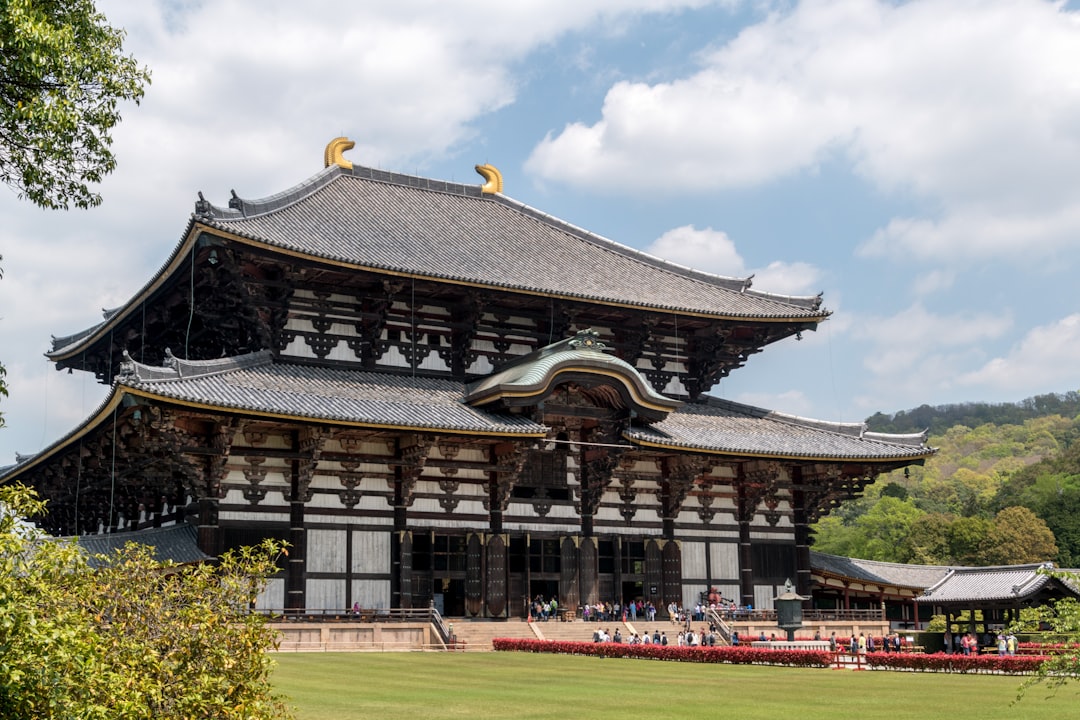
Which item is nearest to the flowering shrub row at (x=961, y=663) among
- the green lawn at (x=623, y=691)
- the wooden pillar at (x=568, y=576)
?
the green lawn at (x=623, y=691)

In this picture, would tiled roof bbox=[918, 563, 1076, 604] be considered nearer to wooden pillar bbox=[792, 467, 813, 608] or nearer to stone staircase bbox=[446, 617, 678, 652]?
wooden pillar bbox=[792, 467, 813, 608]

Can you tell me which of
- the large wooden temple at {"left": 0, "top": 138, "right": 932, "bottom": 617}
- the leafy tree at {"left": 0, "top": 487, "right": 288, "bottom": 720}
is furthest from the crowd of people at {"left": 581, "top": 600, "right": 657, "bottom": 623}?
the leafy tree at {"left": 0, "top": 487, "right": 288, "bottom": 720}

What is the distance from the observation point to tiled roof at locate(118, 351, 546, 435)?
1303 inches

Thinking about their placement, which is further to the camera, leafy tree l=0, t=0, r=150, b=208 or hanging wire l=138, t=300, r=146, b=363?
hanging wire l=138, t=300, r=146, b=363

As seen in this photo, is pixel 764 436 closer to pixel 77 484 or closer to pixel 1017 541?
pixel 77 484

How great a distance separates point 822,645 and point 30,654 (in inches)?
1325

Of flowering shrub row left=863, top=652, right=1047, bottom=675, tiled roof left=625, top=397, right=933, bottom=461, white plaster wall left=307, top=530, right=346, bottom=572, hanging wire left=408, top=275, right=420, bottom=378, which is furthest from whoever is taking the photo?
tiled roof left=625, top=397, right=933, bottom=461

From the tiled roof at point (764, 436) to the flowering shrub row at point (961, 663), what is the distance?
11269 millimetres

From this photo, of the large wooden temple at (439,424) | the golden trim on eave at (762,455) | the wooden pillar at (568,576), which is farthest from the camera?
the wooden pillar at (568,576)

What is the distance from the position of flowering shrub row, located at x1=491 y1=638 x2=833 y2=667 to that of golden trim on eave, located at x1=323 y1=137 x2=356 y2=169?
77.2ft

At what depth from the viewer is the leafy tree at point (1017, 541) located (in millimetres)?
84938

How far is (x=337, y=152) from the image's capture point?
164 ft

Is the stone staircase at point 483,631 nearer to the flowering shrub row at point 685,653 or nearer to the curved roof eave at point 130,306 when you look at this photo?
the flowering shrub row at point 685,653

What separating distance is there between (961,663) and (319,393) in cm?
2044
